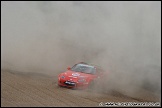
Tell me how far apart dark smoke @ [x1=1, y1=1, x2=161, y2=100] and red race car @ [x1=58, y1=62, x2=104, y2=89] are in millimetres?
418

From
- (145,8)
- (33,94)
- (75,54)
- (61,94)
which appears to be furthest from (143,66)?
(75,54)

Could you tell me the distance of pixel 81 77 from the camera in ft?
25.7

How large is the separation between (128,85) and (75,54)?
553cm

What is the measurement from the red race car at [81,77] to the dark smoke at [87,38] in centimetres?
42

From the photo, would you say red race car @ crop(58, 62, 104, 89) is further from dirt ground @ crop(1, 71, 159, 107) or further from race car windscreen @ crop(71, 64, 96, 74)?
dirt ground @ crop(1, 71, 159, 107)

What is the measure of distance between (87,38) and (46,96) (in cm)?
543

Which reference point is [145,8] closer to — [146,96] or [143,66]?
[143,66]

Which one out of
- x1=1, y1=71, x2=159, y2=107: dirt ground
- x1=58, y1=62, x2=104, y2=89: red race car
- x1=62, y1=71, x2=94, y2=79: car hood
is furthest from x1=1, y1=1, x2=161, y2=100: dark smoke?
x1=1, y1=71, x2=159, y2=107: dirt ground

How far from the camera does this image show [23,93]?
6.28m

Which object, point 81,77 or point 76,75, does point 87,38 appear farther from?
point 81,77

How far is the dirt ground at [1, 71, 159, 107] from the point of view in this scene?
5582 millimetres

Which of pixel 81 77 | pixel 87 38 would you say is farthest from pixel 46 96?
pixel 87 38

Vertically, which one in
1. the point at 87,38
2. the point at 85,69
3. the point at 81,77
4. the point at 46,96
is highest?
the point at 87,38

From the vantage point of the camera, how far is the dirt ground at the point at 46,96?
558 cm
